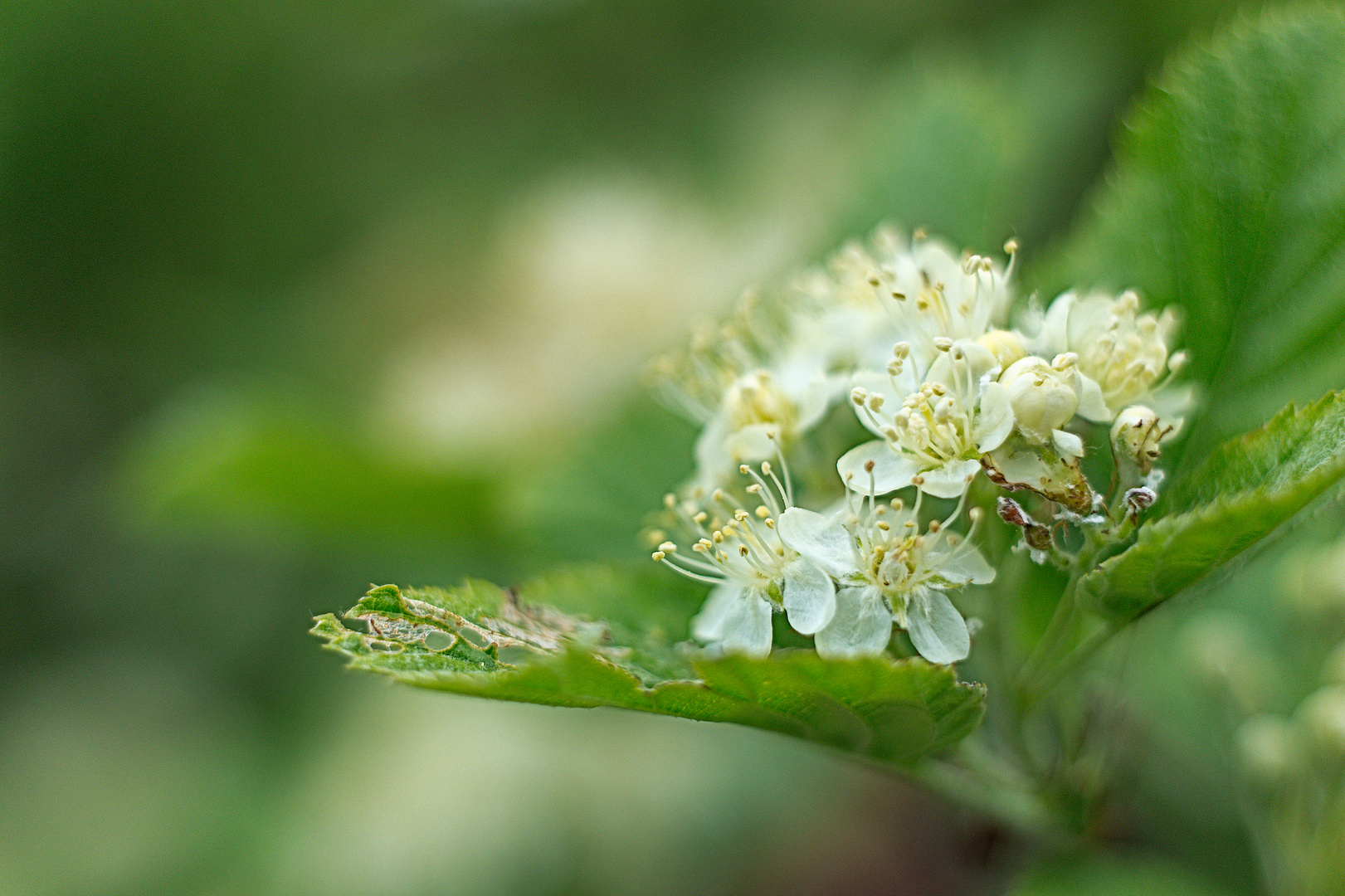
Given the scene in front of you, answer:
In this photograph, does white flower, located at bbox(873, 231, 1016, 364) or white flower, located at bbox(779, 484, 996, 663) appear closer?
white flower, located at bbox(779, 484, 996, 663)

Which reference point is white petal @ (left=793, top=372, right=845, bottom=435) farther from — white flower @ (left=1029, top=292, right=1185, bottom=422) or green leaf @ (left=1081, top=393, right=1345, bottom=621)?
green leaf @ (left=1081, top=393, right=1345, bottom=621)

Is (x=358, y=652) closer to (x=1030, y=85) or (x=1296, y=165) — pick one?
(x=1296, y=165)

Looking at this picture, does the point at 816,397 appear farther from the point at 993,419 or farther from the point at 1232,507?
the point at 1232,507

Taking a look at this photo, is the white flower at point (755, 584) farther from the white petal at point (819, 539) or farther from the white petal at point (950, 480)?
the white petal at point (950, 480)

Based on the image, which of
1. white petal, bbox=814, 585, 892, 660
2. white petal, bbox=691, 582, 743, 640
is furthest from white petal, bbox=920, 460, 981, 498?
white petal, bbox=691, 582, 743, 640

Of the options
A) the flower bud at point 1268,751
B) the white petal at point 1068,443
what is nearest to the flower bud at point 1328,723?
the flower bud at point 1268,751

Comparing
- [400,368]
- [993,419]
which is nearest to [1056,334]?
[993,419]
